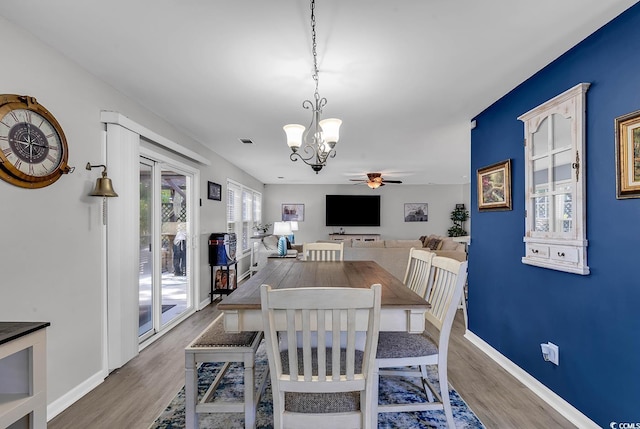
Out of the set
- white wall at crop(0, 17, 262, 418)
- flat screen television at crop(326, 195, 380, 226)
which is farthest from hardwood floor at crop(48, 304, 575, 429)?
flat screen television at crop(326, 195, 380, 226)

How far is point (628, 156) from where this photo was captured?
1637 mm

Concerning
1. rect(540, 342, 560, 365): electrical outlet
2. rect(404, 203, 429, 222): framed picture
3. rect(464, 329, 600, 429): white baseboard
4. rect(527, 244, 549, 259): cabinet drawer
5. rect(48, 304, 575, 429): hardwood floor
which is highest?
rect(404, 203, 429, 222): framed picture

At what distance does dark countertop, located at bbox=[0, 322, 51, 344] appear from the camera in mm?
1181

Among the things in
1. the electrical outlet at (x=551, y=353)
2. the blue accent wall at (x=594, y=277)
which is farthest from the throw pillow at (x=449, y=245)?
the electrical outlet at (x=551, y=353)

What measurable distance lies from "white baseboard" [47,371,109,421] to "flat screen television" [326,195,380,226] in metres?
7.27

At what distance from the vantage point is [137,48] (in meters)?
1.99

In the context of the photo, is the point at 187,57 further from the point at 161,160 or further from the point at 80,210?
the point at 161,160

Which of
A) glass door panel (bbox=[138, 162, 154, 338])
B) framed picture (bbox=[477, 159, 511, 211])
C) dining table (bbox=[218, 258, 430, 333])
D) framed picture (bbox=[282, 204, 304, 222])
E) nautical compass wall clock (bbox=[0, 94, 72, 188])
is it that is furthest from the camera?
framed picture (bbox=[282, 204, 304, 222])

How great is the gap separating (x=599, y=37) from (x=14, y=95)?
3.34 meters

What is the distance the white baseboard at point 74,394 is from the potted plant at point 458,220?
29.3 ft

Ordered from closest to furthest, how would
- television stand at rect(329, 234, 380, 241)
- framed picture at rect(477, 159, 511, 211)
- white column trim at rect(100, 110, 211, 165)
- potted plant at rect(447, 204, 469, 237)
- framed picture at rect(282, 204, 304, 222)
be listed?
white column trim at rect(100, 110, 211, 165) < framed picture at rect(477, 159, 511, 211) < television stand at rect(329, 234, 380, 241) < potted plant at rect(447, 204, 469, 237) < framed picture at rect(282, 204, 304, 222)

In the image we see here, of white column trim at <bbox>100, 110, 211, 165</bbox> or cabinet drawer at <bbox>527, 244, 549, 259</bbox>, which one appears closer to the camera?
cabinet drawer at <bbox>527, 244, 549, 259</bbox>

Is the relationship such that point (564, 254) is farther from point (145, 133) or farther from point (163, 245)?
point (163, 245)

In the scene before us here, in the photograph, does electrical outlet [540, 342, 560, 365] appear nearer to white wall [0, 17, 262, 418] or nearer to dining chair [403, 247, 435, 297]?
dining chair [403, 247, 435, 297]
